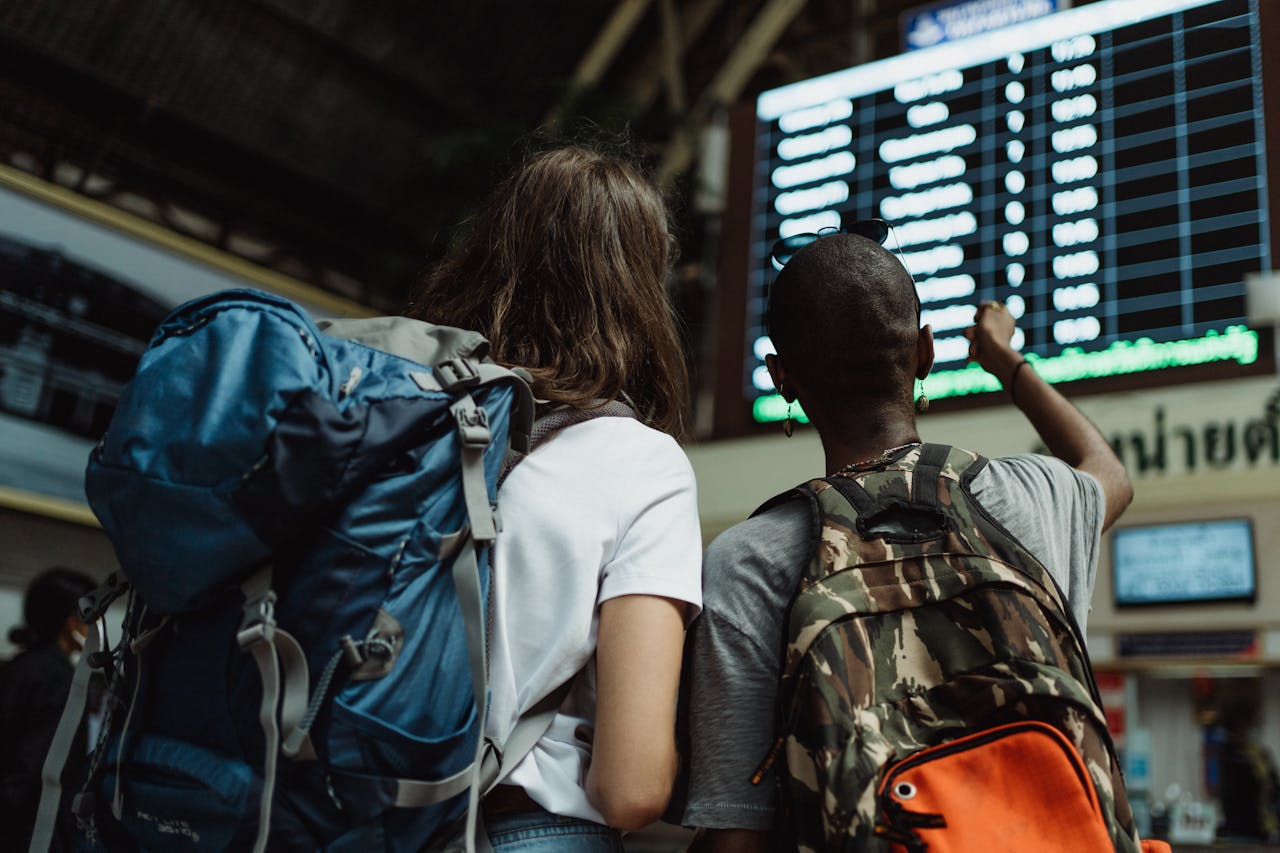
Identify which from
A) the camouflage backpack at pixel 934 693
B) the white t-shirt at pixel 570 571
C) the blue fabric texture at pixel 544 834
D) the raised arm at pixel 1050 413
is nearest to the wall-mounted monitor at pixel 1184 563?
the raised arm at pixel 1050 413

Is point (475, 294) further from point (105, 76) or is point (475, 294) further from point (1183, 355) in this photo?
point (105, 76)

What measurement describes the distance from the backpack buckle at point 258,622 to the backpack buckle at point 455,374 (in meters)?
0.30

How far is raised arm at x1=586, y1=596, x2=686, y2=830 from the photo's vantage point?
4.37ft

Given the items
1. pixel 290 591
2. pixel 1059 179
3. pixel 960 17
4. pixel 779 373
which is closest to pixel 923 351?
pixel 779 373

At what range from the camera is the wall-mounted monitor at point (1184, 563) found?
18.0 ft

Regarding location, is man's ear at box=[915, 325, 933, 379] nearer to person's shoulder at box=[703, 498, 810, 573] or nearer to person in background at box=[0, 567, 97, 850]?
person's shoulder at box=[703, 498, 810, 573]

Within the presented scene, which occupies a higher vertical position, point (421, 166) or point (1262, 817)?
point (421, 166)

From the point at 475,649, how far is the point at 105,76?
5.96m

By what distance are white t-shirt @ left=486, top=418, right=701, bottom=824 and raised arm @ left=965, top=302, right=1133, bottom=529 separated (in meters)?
0.61

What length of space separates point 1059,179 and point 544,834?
2.40m

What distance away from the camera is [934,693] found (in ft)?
4.26

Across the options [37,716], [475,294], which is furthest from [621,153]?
[37,716]

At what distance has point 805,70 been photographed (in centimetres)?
818

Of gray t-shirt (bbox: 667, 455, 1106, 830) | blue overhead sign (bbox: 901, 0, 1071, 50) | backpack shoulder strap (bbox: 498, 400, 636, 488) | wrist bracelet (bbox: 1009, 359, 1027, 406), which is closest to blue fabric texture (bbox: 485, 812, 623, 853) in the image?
gray t-shirt (bbox: 667, 455, 1106, 830)
